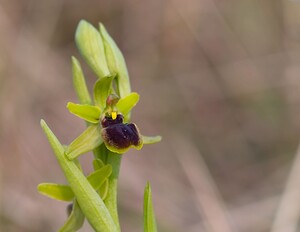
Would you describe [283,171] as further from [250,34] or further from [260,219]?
[250,34]

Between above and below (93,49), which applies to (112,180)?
below

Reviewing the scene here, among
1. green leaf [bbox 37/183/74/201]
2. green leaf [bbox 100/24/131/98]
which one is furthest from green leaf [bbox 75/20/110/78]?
green leaf [bbox 37/183/74/201]

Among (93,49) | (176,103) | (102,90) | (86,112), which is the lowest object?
(86,112)

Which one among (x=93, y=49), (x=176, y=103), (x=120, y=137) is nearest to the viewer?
(x=120, y=137)

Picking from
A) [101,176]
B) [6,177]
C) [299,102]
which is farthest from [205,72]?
[101,176]

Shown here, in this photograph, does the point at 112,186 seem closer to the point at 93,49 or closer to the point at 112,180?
the point at 112,180

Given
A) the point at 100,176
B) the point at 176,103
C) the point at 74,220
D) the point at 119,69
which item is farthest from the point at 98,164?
the point at 176,103
